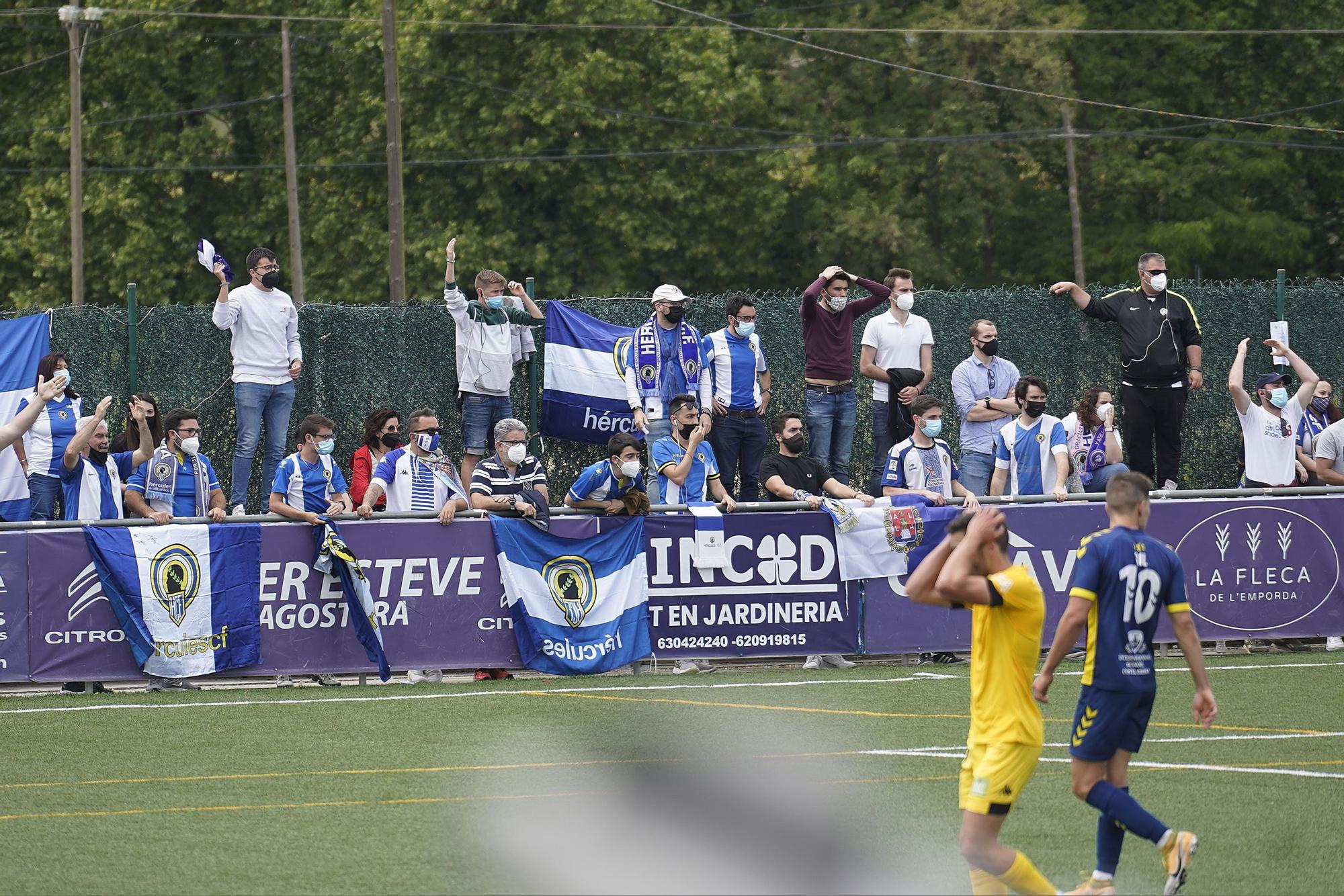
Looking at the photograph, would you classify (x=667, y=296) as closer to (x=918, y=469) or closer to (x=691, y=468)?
(x=691, y=468)

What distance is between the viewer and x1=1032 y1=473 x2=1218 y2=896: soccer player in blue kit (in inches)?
317

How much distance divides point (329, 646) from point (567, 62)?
28022mm

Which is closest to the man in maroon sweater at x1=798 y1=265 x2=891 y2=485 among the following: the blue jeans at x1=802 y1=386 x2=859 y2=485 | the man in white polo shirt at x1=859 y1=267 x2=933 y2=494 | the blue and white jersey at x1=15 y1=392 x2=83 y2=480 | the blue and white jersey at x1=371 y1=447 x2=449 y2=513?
the blue jeans at x1=802 y1=386 x2=859 y2=485

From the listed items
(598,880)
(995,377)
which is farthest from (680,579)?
(598,880)

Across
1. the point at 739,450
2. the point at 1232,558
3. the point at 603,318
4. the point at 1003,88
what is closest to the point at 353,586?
the point at 739,450

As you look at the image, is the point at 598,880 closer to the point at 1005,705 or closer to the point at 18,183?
the point at 1005,705

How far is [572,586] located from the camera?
48.9ft

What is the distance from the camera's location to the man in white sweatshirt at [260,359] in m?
16.9

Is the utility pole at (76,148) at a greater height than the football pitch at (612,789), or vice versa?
the utility pole at (76,148)

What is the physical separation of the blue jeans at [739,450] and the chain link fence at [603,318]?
195 cm

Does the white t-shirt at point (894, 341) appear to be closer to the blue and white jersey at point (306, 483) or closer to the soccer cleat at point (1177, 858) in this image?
the blue and white jersey at point (306, 483)

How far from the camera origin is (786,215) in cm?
4562

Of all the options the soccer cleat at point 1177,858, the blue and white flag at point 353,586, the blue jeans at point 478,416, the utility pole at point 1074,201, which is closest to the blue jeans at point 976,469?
the blue jeans at point 478,416

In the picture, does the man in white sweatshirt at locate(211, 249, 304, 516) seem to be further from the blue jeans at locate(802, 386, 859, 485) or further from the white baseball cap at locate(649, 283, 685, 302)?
the blue jeans at locate(802, 386, 859, 485)
